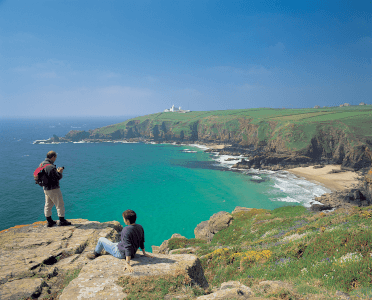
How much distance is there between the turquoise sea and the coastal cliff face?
2510 centimetres

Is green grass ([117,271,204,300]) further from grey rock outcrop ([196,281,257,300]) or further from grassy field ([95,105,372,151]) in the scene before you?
grassy field ([95,105,372,151])

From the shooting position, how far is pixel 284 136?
311ft

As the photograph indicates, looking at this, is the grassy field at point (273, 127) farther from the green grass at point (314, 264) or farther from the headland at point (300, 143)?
the green grass at point (314, 264)

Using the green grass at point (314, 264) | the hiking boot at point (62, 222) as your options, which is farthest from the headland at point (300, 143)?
the hiking boot at point (62, 222)

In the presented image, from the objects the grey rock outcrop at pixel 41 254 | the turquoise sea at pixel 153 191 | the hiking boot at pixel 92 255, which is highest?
the hiking boot at pixel 92 255

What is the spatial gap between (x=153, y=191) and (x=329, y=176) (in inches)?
2399

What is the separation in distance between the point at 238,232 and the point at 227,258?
32.0ft

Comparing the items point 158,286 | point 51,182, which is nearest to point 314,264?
point 158,286

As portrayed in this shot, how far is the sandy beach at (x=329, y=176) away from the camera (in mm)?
56725

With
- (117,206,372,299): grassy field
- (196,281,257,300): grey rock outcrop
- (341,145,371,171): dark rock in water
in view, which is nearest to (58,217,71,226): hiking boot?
(117,206,372,299): grassy field

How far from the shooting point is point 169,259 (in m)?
7.35

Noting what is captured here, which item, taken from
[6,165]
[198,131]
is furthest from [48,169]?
[198,131]

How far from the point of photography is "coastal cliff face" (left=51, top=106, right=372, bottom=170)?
8056cm

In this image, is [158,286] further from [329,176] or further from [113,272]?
[329,176]
